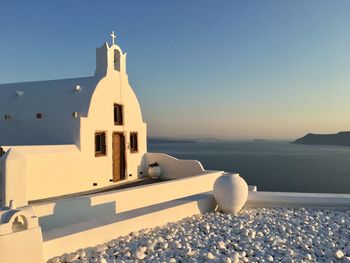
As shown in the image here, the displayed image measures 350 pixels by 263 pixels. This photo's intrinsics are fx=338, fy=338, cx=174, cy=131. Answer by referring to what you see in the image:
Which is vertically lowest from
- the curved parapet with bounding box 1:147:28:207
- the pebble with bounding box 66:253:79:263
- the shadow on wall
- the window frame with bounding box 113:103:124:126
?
the pebble with bounding box 66:253:79:263

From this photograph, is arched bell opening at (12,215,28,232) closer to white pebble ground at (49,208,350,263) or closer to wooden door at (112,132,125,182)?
white pebble ground at (49,208,350,263)

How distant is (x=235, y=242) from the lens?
639 cm

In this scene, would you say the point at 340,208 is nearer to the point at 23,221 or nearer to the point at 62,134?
the point at 23,221

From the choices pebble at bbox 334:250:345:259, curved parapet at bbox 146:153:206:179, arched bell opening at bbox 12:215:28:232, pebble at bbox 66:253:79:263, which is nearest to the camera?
arched bell opening at bbox 12:215:28:232

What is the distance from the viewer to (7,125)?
12547mm

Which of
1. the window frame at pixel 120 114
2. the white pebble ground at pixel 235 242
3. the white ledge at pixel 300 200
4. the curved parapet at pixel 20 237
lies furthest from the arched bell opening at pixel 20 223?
the window frame at pixel 120 114

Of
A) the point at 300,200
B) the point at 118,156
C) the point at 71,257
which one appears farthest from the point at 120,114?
the point at 71,257

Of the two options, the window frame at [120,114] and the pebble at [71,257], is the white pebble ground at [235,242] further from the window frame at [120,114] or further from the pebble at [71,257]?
the window frame at [120,114]

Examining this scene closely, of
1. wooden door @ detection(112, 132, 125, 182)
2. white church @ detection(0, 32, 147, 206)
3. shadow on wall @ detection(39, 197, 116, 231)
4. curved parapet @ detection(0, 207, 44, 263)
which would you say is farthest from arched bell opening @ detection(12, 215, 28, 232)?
wooden door @ detection(112, 132, 125, 182)

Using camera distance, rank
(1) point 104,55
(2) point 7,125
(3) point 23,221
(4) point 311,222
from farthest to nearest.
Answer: (1) point 104,55 → (2) point 7,125 → (4) point 311,222 → (3) point 23,221

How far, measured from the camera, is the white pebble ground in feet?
18.3

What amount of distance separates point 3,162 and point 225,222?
507 cm

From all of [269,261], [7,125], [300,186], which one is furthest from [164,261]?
[300,186]

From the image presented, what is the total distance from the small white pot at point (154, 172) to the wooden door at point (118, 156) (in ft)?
4.66
